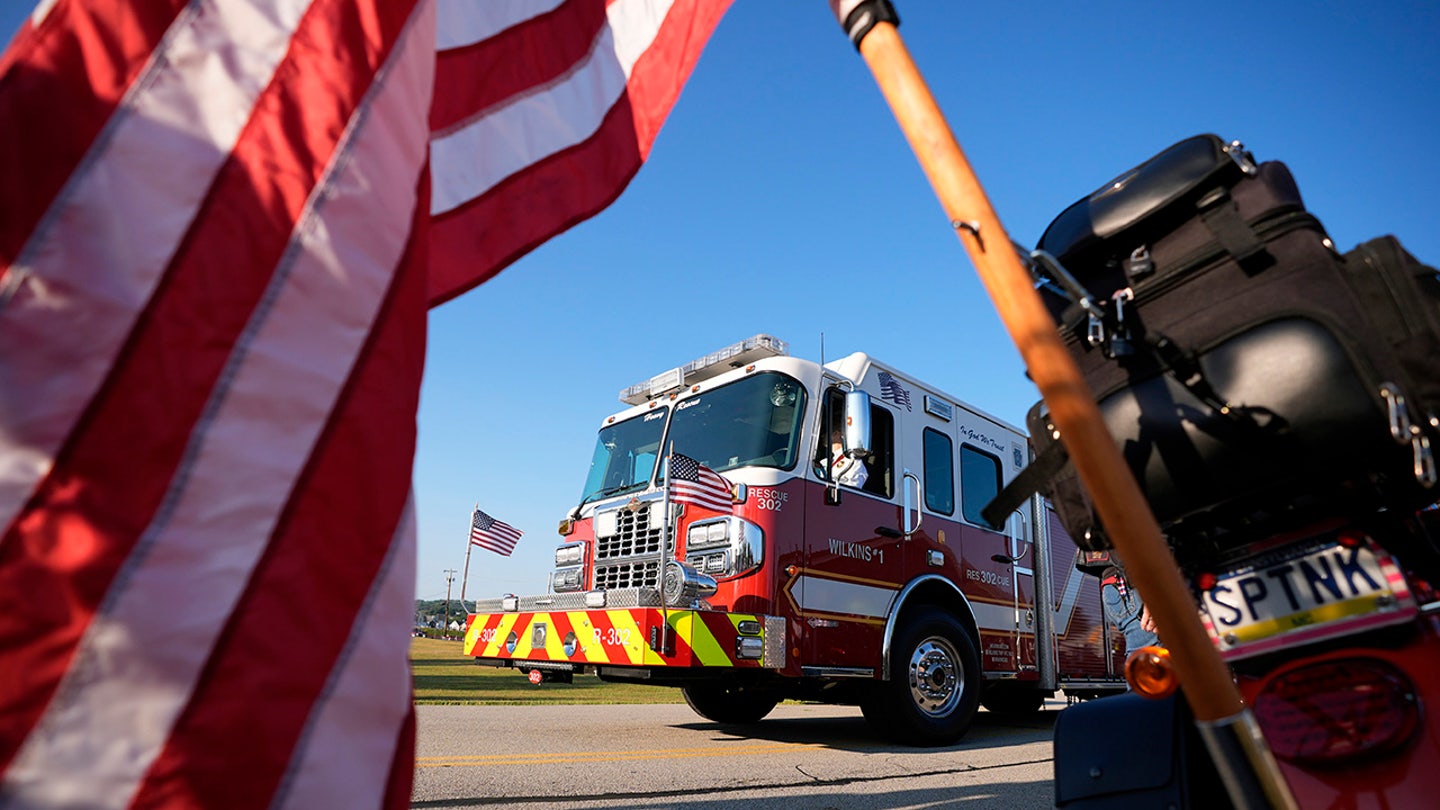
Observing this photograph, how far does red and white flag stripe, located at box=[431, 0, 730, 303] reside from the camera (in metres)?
1.60

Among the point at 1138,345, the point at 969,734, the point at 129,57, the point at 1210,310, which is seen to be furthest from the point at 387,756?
the point at 969,734

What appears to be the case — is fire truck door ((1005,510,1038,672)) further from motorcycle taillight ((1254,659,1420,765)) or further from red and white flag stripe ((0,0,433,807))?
red and white flag stripe ((0,0,433,807))

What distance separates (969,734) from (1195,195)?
631 cm

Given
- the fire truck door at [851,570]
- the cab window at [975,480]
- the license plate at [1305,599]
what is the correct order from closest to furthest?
the license plate at [1305,599] → the fire truck door at [851,570] → the cab window at [975,480]

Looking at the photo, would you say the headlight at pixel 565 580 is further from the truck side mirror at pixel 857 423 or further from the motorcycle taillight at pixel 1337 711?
the motorcycle taillight at pixel 1337 711

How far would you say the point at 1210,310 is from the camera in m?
1.49

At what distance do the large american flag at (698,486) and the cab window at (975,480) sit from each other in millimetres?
2570

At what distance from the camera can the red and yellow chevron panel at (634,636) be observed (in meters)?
4.86

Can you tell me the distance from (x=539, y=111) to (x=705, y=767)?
3747 mm

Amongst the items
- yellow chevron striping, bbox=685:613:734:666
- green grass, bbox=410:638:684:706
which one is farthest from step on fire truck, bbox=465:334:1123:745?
green grass, bbox=410:638:684:706

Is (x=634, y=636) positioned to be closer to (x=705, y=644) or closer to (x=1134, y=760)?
(x=705, y=644)

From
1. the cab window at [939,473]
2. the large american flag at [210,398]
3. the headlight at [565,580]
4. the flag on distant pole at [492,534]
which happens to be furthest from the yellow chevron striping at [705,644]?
the flag on distant pole at [492,534]

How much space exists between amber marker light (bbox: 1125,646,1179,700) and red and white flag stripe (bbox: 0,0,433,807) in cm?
124

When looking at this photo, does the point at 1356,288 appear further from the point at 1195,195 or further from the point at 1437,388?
the point at 1195,195
